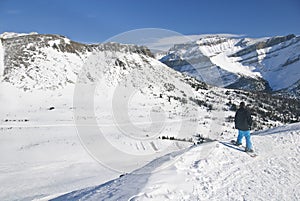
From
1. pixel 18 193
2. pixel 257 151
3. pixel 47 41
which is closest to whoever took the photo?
pixel 257 151

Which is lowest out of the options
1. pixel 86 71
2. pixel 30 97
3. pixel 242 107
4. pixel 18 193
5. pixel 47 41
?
pixel 18 193

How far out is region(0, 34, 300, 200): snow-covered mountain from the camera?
1956 cm

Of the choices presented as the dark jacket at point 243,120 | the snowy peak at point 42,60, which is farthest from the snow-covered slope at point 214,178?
the snowy peak at point 42,60

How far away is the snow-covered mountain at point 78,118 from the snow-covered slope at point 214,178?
6.35 m

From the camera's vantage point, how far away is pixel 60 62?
81438 millimetres

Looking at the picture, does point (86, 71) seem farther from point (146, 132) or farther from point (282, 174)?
point (282, 174)

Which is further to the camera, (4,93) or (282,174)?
(4,93)

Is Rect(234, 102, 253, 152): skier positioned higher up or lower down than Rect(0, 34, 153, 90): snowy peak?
lower down

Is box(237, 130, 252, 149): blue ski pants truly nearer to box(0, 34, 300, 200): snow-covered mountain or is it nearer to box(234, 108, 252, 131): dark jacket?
box(234, 108, 252, 131): dark jacket

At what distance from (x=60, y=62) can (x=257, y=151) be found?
74709 mm

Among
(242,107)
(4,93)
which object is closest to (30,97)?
(4,93)

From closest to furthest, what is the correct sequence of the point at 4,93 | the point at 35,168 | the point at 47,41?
the point at 35,168 → the point at 4,93 → the point at 47,41

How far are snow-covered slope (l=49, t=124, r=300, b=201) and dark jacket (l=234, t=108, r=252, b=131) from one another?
1218mm

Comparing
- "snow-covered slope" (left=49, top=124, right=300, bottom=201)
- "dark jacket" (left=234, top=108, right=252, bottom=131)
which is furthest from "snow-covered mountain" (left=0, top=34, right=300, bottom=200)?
"dark jacket" (left=234, top=108, right=252, bottom=131)
